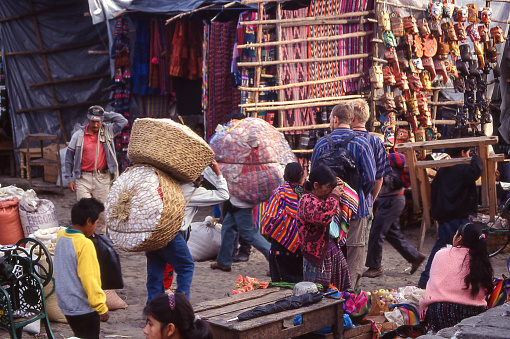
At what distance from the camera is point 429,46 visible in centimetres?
1020

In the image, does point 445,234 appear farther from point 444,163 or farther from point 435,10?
point 435,10

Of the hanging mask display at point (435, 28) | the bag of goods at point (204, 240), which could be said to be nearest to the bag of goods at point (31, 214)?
the bag of goods at point (204, 240)

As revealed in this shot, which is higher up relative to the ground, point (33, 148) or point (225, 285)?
point (33, 148)

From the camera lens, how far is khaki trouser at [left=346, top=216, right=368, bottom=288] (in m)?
5.71

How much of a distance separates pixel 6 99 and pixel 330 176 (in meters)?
9.91

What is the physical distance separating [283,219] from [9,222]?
12.7 feet

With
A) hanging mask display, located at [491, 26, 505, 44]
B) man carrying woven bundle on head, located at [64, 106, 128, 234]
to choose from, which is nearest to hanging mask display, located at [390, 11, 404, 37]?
hanging mask display, located at [491, 26, 505, 44]

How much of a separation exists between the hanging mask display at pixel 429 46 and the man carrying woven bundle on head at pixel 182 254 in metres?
5.61

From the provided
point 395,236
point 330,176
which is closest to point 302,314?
point 330,176

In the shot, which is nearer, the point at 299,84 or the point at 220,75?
the point at 299,84

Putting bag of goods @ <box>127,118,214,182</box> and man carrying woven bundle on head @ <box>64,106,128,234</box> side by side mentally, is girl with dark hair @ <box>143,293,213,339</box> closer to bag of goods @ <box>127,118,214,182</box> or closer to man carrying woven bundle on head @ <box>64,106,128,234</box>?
bag of goods @ <box>127,118,214,182</box>

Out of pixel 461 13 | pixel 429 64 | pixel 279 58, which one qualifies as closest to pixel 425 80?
pixel 429 64

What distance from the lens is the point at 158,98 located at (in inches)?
461

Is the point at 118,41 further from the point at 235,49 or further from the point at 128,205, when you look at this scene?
the point at 128,205
